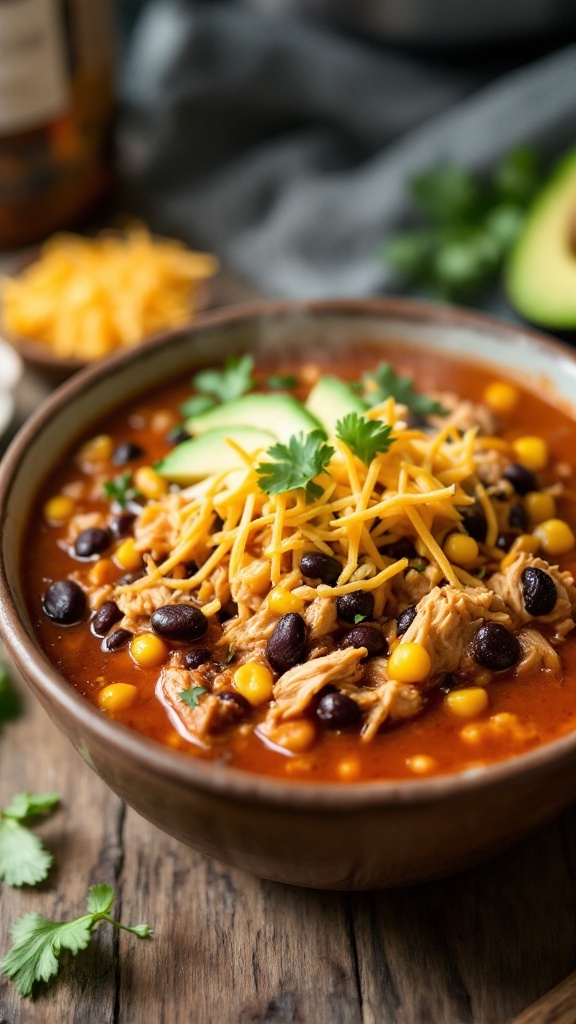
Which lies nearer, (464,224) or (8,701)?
(8,701)

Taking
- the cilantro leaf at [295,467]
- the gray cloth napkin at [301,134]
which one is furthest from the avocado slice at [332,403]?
the gray cloth napkin at [301,134]

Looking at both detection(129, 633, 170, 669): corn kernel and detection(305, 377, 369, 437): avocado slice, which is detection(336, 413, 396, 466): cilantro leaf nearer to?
detection(305, 377, 369, 437): avocado slice

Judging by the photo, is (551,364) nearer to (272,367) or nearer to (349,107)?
(272,367)

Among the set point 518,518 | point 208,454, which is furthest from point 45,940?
point 518,518

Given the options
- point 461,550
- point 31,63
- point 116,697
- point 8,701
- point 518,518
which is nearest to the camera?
point 116,697

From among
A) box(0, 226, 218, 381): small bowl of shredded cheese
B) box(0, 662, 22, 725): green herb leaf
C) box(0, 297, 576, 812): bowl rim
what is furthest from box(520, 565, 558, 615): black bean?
box(0, 226, 218, 381): small bowl of shredded cheese

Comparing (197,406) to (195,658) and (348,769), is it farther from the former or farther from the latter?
(348,769)

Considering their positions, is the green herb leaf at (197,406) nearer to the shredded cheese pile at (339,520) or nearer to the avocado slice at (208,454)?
the avocado slice at (208,454)

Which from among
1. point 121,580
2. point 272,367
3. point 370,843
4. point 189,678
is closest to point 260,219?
point 272,367
